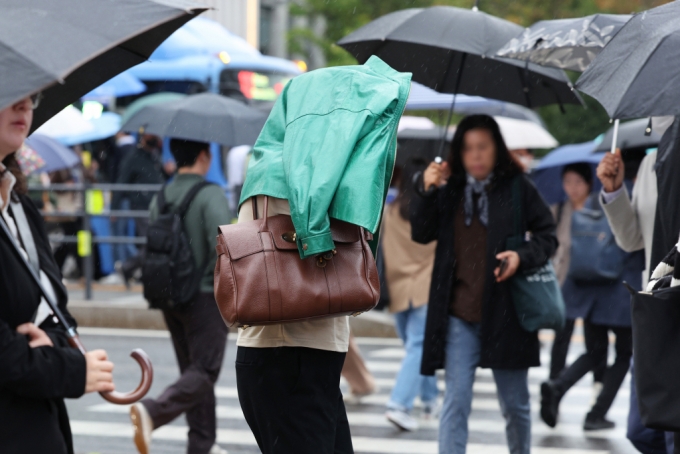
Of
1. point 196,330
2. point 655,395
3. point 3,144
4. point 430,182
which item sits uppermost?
point 3,144

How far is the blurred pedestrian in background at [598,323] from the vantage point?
7352mm

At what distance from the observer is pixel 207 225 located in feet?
19.9

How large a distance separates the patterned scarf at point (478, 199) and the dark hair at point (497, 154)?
0.04 metres

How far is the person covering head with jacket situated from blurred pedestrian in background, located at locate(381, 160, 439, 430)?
373 centimetres

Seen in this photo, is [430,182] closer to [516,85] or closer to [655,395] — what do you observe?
[516,85]

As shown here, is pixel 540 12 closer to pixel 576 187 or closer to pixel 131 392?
pixel 576 187

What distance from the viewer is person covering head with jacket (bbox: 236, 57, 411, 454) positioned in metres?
3.36

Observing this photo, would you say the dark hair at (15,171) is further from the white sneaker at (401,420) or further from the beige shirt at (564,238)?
the beige shirt at (564,238)

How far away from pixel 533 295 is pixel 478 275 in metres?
0.30

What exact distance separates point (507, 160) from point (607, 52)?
57.2 inches

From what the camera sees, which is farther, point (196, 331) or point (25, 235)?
point (196, 331)

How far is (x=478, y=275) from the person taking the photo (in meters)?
5.30

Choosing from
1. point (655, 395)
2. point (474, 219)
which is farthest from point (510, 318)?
point (655, 395)

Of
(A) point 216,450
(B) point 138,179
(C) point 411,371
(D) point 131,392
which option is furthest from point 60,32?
(B) point 138,179
